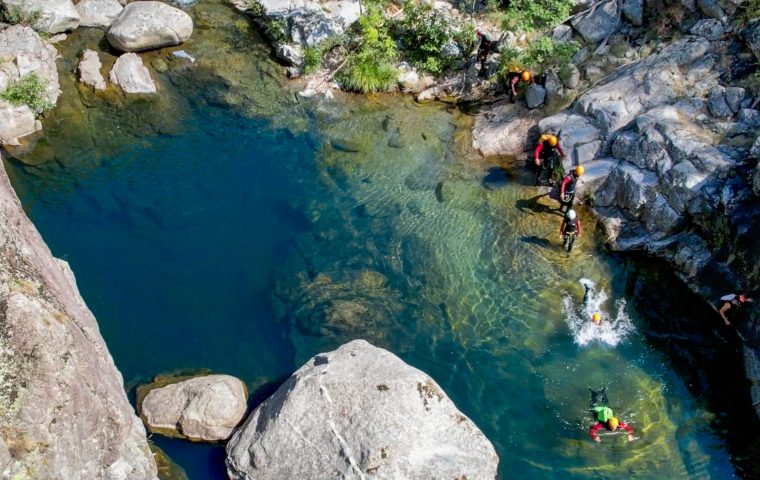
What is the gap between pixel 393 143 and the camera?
21.1 metres

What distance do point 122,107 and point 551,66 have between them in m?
14.1

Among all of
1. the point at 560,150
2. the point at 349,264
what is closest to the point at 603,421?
the point at 349,264

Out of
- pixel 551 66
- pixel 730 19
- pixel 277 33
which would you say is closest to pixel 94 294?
pixel 277 33

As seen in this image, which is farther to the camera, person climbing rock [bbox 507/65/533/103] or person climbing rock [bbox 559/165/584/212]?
person climbing rock [bbox 507/65/533/103]

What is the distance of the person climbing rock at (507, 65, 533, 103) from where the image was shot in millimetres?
20998

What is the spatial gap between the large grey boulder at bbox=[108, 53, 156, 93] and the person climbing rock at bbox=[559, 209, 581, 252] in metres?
14.3

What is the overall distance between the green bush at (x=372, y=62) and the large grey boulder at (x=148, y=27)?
246 inches

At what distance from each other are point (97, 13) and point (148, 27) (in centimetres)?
269

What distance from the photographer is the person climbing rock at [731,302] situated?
50.6 ft

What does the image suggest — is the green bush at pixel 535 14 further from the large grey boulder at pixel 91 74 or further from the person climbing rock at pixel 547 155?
the large grey boulder at pixel 91 74

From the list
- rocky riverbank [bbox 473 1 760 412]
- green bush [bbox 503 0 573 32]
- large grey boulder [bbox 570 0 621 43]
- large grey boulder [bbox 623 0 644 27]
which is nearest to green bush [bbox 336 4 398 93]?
rocky riverbank [bbox 473 1 760 412]

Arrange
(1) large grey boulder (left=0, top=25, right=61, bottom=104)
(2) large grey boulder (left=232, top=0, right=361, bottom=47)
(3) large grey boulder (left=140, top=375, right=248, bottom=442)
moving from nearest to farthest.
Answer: (3) large grey boulder (left=140, top=375, right=248, bottom=442)
(1) large grey boulder (left=0, top=25, right=61, bottom=104)
(2) large grey boulder (left=232, top=0, right=361, bottom=47)

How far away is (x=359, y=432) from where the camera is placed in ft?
41.1

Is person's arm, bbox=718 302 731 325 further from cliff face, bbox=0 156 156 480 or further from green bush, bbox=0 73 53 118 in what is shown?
green bush, bbox=0 73 53 118
